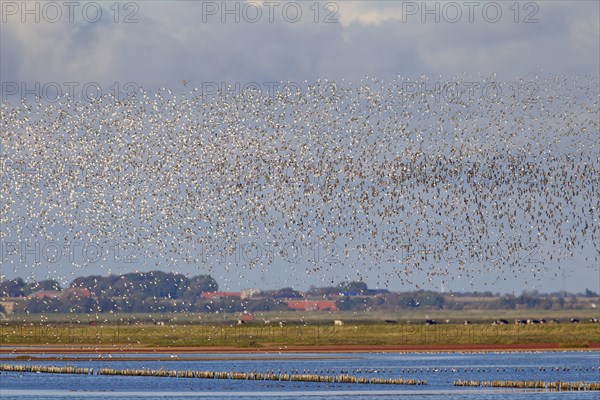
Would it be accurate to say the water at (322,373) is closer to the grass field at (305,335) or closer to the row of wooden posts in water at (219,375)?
the row of wooden posts in water at (219,375)

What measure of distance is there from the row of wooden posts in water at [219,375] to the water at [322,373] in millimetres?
901

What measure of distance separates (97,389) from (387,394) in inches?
727

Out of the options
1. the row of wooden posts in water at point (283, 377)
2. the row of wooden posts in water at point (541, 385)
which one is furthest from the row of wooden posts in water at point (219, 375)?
the row of wooden posts in water at point (541, 385)

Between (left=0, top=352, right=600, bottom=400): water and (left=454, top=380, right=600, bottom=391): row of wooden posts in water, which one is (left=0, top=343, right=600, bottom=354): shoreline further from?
(left=454, top=380, right=600, bottom=391): row of wooden posts in water

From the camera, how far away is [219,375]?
9356cm

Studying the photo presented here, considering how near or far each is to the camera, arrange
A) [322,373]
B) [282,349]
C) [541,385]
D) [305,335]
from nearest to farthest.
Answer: [541,385], [322,373], [282,349], [305,335]

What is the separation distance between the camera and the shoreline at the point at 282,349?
129500 millimetres

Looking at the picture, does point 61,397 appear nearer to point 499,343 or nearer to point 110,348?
point 110,348

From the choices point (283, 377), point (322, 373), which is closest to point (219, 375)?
point (283, 377)

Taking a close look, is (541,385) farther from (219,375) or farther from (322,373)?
(219,375)

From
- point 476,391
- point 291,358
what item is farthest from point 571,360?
point 476,391

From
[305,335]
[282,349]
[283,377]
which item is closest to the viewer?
[283,377]

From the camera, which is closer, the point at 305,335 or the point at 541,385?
the point at 541,385

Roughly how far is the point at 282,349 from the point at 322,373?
1428 inches
